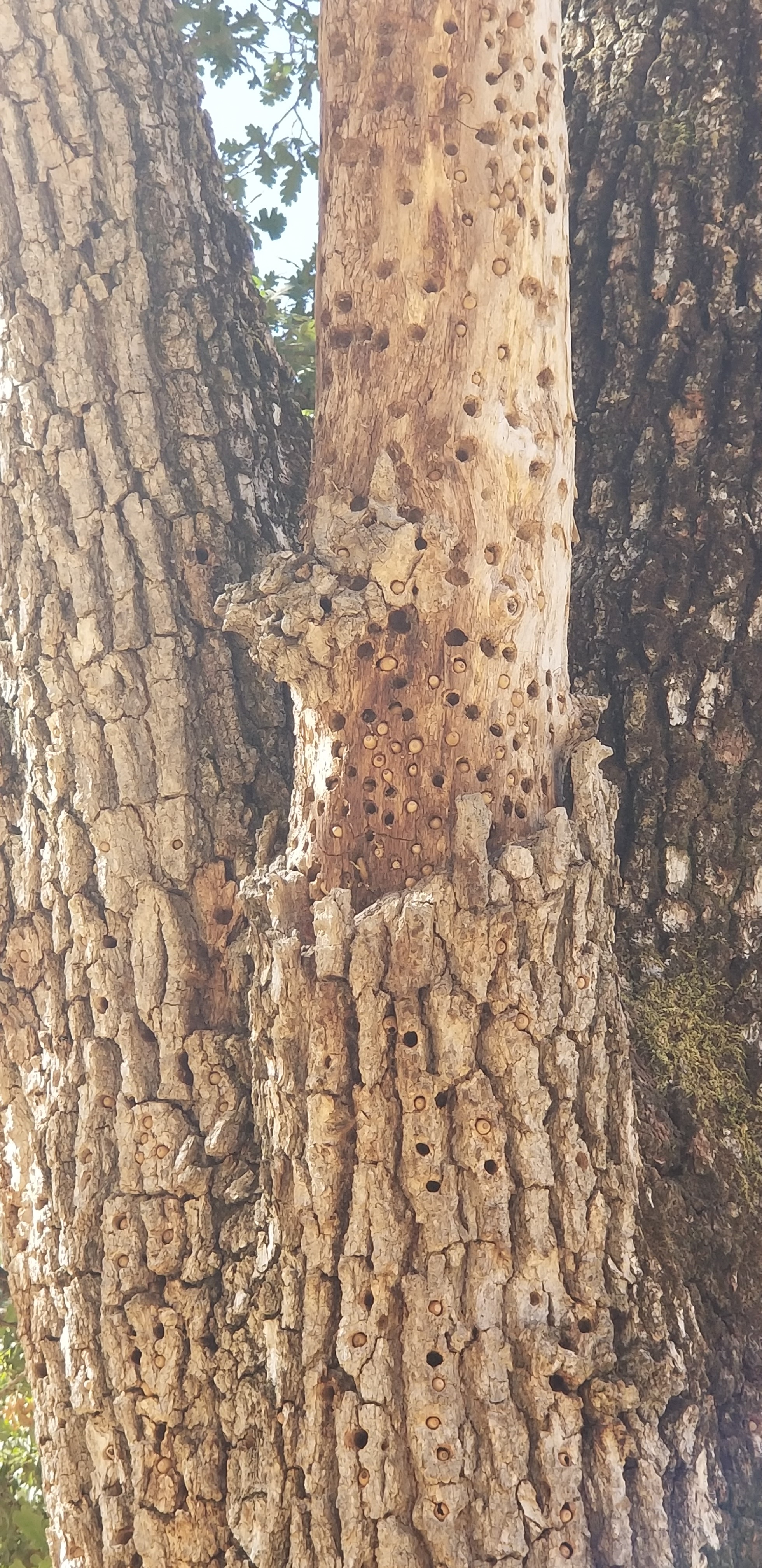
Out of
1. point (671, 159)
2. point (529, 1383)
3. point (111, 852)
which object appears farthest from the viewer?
point (671, 159)

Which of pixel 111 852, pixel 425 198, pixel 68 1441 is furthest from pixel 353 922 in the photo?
pixel 425 198

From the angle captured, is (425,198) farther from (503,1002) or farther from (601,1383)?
(601,1383)

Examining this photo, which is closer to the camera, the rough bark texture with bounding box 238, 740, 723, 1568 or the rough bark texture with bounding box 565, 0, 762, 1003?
the rough bark texture with bounding box 238, 740, 723, 1568

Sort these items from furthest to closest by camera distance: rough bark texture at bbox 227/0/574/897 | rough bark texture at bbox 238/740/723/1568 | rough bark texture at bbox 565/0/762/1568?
rough bark texture at bbox 565/0/762/1568 → rough bark texture at bbox 227/0/574/897 → rough bark texture at bbox 238/740/723/1568

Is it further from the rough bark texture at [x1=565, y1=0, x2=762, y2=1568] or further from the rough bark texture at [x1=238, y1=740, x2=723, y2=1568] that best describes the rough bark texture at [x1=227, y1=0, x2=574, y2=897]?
the rough bark texture at [x1=565, y1=0, x2=762, y2=1568]

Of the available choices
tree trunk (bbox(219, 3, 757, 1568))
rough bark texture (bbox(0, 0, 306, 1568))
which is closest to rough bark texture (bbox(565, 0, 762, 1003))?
tree trunk (bbox(219, 3, 757, 1568))

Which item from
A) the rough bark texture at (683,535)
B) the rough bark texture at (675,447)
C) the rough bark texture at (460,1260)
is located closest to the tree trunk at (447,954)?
the rough bark texture at (460,1260)
